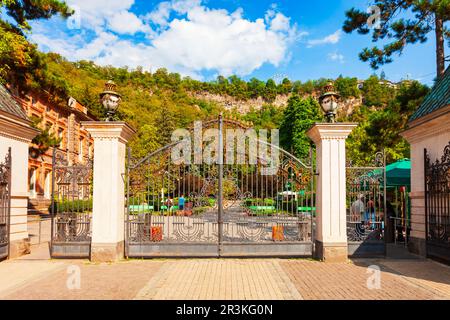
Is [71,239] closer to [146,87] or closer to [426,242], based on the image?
[426,242]

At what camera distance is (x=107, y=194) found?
26.7ft

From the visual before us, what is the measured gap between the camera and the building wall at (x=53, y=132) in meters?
24.1

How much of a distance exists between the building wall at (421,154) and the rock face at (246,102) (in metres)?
87.8

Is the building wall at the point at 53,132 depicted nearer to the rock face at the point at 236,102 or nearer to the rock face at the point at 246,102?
the rock face at the point at 246,102

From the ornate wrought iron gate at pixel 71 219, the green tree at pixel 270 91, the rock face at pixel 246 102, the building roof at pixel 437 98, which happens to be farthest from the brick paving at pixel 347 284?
the green tree at pixel 270 91

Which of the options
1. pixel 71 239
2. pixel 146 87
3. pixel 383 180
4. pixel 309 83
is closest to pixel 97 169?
pixel 71 239

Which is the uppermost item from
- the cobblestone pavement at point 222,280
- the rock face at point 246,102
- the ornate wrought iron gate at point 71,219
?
the rock face at point 246,102

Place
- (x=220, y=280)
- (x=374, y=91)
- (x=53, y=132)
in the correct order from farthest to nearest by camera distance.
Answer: (x=374, y=91)
(x=53, y=132)
(x=220, y=280)

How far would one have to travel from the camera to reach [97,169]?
818cm

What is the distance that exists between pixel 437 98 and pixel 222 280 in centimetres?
711

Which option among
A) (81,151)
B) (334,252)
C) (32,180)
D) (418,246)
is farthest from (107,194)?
(81,151)

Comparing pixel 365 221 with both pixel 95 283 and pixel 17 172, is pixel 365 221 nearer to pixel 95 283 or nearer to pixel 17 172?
pixel 95 283

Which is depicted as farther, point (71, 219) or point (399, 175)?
point (399, 175)

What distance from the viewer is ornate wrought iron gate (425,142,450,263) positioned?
25.2 feet
